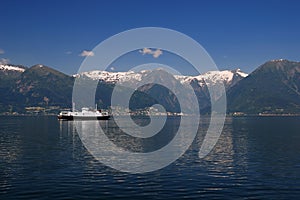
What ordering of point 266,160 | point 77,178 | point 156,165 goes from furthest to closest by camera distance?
point 266,160 → point 156,165 → point 77,178

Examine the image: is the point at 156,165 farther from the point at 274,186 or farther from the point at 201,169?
the point at 274,186

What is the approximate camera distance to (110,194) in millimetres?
52062

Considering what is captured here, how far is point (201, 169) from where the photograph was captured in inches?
2822

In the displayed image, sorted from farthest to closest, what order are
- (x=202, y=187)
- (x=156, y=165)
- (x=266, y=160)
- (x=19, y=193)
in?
(x=266, y=160)
(x=156, y=165)
(x=202, y=187)
(x=19, y=193)

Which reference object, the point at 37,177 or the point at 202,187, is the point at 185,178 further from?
the point at 37,177

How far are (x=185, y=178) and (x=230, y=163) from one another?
20757 millimetres

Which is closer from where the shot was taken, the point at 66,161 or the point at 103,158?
the point at 66,161

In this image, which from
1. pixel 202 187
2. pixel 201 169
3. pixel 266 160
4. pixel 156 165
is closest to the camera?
pixel 202 187

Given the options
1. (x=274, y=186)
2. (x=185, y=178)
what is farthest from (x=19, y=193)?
(x=274, y=186)

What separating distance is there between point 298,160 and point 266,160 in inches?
309

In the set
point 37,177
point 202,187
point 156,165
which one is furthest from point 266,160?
point 37,177

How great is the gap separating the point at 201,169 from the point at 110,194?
25.7 m

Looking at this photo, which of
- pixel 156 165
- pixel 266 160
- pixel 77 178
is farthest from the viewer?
pixel 266 160

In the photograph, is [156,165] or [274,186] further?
[156,165]
